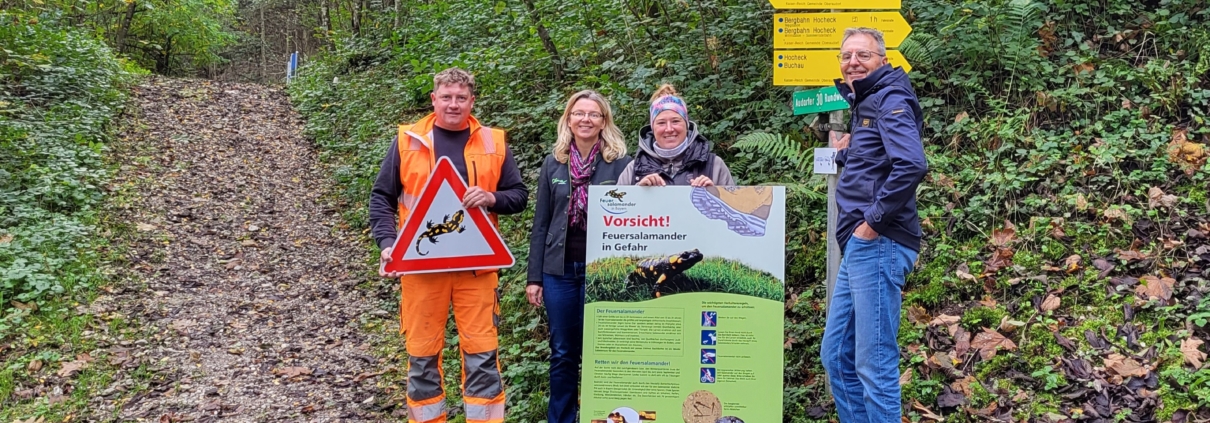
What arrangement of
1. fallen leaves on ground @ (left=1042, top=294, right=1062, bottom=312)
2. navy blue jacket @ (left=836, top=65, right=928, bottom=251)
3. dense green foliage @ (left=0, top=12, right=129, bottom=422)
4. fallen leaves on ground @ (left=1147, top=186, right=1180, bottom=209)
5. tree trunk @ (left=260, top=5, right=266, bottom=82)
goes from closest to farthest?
navy blue jacket @ (left=836, top=65, right=928, bottom=251)
fallen leaves on ground @ (left=1042, top=294, right=1062, bottom=312)
fallen leaves on ground @ (left=1147, top=186, right=1180, bottom=209)
dense green foliage @ (left=0, top=12, right=129, bottom=422)
tree trunk @ (left=260, top=5, right=266, bottom=82)

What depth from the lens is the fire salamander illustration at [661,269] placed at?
3863 millimetres

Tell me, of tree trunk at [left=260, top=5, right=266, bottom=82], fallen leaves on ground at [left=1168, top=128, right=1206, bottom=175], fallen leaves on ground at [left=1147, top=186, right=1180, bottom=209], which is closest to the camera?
fallen leaves on ground at [left=1147, top=186, right=1180, bottom=209]

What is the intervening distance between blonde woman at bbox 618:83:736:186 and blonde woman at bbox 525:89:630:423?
0.64 ft

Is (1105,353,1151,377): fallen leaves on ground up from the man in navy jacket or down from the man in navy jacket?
down

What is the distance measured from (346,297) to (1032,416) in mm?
6481

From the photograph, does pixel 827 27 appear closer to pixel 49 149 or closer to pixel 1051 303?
pixel 1051 303

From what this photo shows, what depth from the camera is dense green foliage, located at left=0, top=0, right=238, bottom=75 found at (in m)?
21.3

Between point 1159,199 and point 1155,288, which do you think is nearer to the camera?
point 1155,288

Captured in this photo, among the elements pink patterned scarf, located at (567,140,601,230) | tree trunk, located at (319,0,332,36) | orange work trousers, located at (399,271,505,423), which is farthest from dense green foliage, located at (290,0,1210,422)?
tree trunk, located at (319,0,332,36)

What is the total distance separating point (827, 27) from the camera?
391cm

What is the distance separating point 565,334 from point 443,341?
72 centimetres

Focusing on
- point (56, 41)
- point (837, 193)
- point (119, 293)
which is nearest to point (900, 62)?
point (837, 193)

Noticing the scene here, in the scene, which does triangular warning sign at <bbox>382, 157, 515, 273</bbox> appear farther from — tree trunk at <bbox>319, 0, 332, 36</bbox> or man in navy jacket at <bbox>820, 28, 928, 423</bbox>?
tree trunk at <bbox>319, 0, 332, 36</bbox>

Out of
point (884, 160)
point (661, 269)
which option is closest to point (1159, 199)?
point (884, 160)
